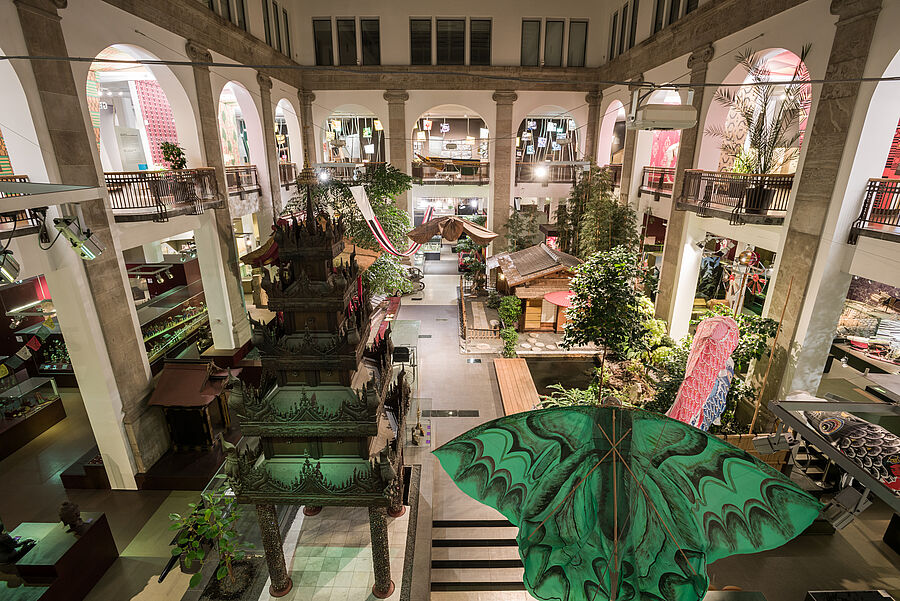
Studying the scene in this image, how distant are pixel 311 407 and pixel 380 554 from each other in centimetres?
213

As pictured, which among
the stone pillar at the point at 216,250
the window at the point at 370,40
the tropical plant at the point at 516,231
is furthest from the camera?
the tropical plant at the point at 516,231

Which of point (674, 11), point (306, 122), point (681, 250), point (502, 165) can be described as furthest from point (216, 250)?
point (674, 11)

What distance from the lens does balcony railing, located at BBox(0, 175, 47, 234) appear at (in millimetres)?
5989

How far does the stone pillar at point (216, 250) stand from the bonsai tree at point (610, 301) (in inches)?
373

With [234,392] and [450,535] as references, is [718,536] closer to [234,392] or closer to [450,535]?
[234,392]

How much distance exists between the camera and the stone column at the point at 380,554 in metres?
5.29

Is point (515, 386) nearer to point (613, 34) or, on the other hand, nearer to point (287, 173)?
point (287, 173)

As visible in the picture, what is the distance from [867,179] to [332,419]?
29.4 ft

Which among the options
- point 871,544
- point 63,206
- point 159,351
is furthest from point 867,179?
point 159,351

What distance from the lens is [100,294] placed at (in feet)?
25.7

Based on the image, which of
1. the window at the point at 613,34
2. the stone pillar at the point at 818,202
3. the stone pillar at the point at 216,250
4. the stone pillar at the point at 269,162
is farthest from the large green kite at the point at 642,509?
the window at the point at 613,34

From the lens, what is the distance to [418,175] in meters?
19.0

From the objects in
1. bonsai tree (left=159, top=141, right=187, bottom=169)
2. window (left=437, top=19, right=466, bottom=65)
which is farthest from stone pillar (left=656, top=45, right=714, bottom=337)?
bonsai tree (left=159, top=141, right=187, bottom=169)

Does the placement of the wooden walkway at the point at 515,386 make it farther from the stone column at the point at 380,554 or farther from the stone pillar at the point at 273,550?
the stone pillar at the point at 273,550
